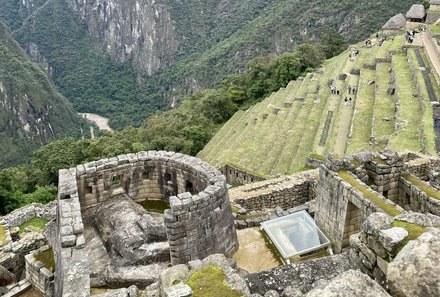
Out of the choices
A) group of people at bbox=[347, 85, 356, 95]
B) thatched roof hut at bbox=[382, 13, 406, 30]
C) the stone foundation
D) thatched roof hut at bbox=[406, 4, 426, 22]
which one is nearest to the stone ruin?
the stone foundation

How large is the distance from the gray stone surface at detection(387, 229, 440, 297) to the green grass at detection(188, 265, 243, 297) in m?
2.51

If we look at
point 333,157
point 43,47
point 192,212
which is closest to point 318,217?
point 333,157

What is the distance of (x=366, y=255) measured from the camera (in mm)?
5629

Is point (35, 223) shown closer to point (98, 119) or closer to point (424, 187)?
point (424, 187)

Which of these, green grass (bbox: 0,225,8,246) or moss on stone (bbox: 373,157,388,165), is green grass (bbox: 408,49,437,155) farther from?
green grass (bbox: 0,225,8,246)

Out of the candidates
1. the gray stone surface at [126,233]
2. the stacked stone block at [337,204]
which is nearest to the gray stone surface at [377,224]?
the stacked stone block at [337,204]

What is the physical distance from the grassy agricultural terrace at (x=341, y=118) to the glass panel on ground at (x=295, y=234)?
27.8 ft

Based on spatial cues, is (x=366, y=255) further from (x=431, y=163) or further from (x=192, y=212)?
(x=431, y=163)

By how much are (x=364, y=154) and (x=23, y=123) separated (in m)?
123

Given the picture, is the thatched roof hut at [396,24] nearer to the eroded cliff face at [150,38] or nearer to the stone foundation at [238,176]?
the stone foundation at [238,176]

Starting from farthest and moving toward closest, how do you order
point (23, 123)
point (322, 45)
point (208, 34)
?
point (208, 34)
point (23, 123)
point (322, 45)

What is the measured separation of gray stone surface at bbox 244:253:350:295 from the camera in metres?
7.82

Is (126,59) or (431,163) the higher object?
(431,163)

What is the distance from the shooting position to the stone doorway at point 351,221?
995 centimetres
